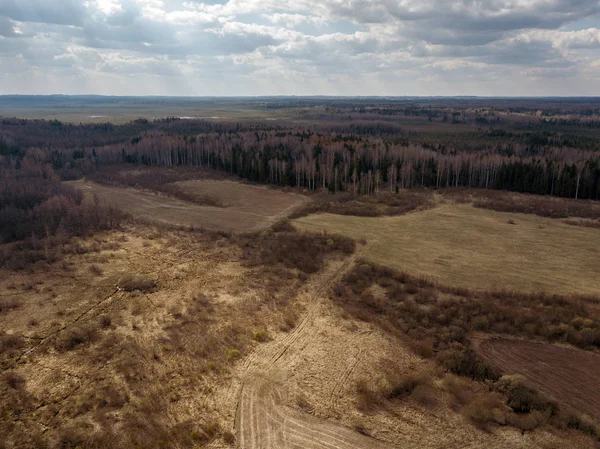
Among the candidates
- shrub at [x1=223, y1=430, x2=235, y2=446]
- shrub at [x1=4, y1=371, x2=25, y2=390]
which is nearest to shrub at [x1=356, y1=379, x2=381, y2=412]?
shrub at [x1=223, y1=430, x2=235, y2=446]

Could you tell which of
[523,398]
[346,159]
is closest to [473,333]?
[523,398]

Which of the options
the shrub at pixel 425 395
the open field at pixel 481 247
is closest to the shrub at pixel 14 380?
the shrub at pixel 425 395

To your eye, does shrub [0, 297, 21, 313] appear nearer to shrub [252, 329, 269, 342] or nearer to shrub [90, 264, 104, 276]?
shrub [90, 264, 104, 276]

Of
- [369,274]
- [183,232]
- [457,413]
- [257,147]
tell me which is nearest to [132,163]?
[257,147]

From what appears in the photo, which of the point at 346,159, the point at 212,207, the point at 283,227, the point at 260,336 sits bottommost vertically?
the point at 260,336

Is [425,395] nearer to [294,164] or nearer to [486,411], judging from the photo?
[486,411]

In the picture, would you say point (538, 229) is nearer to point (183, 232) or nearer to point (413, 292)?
point (413, 292)

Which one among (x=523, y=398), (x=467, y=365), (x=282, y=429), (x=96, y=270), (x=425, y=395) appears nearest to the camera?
(x=282, y=429)

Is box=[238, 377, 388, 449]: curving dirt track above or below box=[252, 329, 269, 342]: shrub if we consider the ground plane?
below
